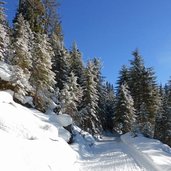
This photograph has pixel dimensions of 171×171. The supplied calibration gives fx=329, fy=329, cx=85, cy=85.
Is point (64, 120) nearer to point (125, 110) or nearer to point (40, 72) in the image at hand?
point (40, 72)

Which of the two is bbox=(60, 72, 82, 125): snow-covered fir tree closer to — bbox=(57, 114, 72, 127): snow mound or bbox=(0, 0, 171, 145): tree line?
bbox=(0, 0, 171, 145): tree line

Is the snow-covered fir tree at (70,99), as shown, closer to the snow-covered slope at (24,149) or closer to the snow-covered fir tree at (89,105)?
the snow-covered fir tree at (89,105)

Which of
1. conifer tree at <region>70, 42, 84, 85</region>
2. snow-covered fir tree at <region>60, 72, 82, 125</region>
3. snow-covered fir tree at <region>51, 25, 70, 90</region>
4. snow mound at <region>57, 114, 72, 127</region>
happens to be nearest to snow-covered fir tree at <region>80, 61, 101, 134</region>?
snow-covered fir tree at <region>60, 72, 82, 125</region>

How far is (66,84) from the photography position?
39.7 meters

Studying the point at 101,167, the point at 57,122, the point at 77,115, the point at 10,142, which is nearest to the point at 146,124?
the point at 77,115

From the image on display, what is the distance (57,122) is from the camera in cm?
2720

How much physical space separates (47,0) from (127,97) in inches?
1510

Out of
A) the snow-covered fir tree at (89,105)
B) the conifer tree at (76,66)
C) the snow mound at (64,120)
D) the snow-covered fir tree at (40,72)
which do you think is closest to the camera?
the snow mound at (64,120)

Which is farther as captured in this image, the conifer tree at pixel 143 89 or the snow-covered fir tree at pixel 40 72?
the conifer tree at pixel 143 89

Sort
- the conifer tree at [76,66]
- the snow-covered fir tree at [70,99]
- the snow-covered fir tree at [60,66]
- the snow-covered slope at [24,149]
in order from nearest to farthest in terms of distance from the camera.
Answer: the snow-covered slope at [24,149], the snow-covered fir tree at [70,99], the snow-covered fir tree at [60,66], the conifer tree at [76,66]

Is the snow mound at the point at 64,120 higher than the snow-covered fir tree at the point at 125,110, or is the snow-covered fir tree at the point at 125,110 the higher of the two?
the snow-covered fir tree at the point at 125,110

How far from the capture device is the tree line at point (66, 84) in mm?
30953

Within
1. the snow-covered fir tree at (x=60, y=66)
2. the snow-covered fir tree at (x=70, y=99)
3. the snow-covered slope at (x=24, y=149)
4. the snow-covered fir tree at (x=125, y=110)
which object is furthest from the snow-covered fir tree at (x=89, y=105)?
the snow-covered slope at (x=24, y=149)

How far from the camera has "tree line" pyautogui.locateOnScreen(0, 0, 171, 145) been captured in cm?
3095
